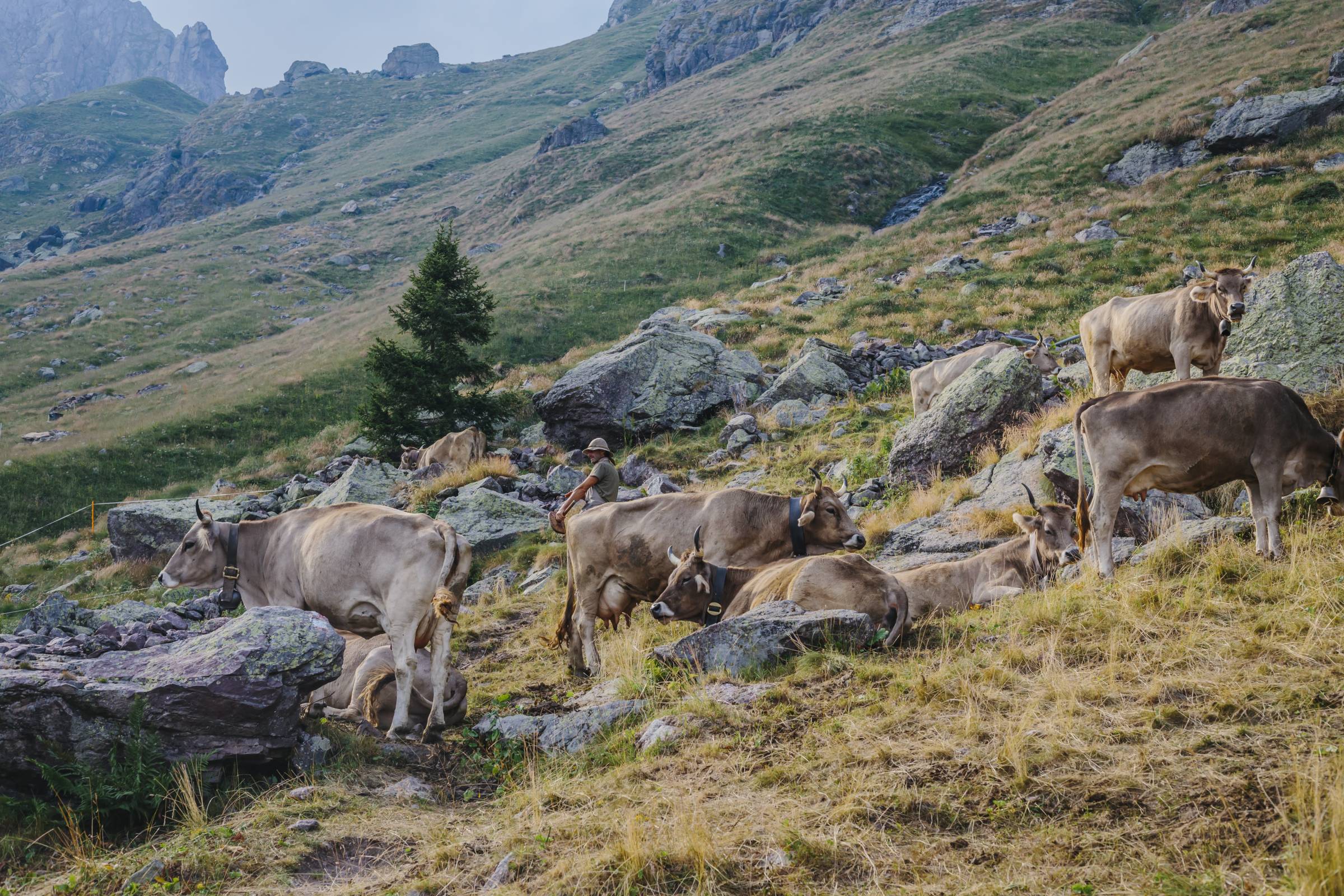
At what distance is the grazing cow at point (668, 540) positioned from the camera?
10.7 m

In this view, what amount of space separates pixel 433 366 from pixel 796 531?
16.7 meters

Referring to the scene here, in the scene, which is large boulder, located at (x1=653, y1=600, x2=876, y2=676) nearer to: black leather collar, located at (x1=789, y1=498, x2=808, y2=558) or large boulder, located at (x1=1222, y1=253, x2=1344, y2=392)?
black leather collar, located at (x1=789, y1=498, x2=808, y2=558)

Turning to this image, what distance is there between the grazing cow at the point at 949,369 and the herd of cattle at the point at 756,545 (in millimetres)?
5474

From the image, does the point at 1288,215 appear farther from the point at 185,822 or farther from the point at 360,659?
the point at 185,822

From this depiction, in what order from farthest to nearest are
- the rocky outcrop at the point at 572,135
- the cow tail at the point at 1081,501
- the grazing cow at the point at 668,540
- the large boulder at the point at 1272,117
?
the rocky outcrop at the point at 572,135
the large boulder at the point at 1272,117
the grazing cow at the point at 668,540
the cow tail at the point at 1081,501

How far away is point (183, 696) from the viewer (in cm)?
662

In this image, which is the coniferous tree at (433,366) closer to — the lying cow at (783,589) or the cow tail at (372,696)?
the cow tail at (372,696)

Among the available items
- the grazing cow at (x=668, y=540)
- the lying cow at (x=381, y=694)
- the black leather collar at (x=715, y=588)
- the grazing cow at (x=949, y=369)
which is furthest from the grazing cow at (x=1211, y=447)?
the grazing cow at (x=949, y=369)

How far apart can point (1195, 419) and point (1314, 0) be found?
223ft

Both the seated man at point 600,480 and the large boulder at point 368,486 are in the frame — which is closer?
the seated man at point 600,480

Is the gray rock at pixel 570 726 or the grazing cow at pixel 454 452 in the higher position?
the grazing cow at pixel 454 452

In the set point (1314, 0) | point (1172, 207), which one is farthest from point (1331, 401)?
point (1314, 0)

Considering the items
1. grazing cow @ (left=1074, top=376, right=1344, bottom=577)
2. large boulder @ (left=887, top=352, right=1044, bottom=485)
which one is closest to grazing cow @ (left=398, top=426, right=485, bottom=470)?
large boulder @ (left=887, top=352, right=1044, bottom=485)

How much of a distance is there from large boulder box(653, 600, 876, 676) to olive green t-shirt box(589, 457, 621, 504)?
270 inches
